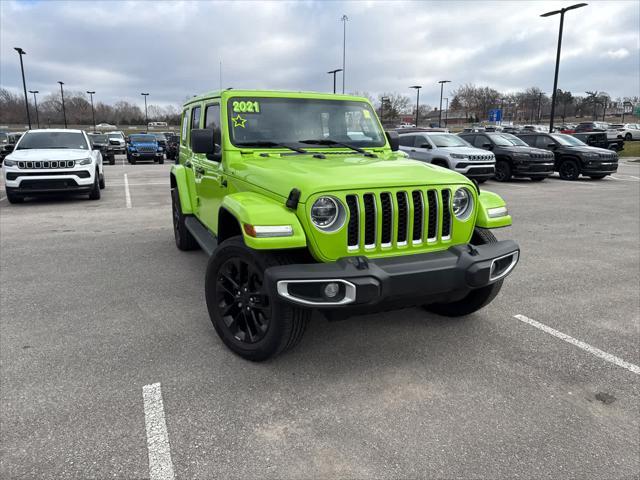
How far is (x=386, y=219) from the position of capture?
10.4 feet

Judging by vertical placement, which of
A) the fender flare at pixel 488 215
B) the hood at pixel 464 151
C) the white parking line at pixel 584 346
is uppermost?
the hood at pixel 464 151

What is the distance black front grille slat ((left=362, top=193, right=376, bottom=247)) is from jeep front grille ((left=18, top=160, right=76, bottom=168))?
9.24m

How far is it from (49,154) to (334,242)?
9634 millimetres

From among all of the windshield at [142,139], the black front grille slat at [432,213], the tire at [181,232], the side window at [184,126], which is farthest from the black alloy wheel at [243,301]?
the windshield at [142,139]

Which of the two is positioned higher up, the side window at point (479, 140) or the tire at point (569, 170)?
the side window at point (479, 140)

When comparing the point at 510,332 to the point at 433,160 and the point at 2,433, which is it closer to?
the point at 2,433

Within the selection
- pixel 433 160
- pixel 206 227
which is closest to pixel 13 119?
pixel 433 160

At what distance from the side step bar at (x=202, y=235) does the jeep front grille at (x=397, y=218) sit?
157cm

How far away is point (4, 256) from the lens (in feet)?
20.8

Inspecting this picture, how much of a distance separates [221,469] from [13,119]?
351 ft

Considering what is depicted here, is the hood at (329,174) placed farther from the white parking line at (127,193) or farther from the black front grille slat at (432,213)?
the white parking line at (127,193)

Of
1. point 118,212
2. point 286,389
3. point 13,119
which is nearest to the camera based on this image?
point 286,389

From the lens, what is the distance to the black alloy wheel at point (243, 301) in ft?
10.7

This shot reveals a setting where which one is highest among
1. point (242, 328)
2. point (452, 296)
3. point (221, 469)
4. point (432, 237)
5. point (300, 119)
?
point (300, 119)
